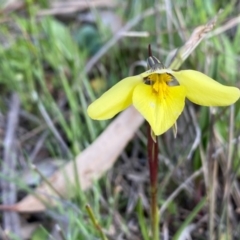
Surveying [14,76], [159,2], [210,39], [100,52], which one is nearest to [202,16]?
[210,39]

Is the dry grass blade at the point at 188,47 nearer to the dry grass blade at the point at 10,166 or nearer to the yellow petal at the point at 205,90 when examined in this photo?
the yellow petal at the point at 205,90

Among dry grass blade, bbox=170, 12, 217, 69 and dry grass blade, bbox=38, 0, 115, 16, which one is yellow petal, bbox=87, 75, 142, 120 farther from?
dry grass blade, bbox=38, 0, 115, 16

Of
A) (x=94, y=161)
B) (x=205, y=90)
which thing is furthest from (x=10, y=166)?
(x=205, y=90)

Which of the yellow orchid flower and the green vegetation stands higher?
the yellow orchid flower

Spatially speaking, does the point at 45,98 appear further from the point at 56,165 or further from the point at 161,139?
the point at 161,139

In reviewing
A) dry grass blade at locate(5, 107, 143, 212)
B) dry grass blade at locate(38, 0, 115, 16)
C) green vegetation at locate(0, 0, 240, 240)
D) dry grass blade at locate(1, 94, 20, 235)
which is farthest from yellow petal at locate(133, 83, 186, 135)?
Result: dry grass blade at locate(38, 0, 115, 16)

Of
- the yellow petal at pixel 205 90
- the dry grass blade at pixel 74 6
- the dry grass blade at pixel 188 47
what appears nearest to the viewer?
the yellow petal at pixel 205 90

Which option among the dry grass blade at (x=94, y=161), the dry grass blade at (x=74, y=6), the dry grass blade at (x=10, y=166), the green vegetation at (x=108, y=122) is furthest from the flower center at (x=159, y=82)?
the dry grass blade at (x=74, y=6)

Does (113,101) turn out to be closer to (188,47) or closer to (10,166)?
(188,47)
